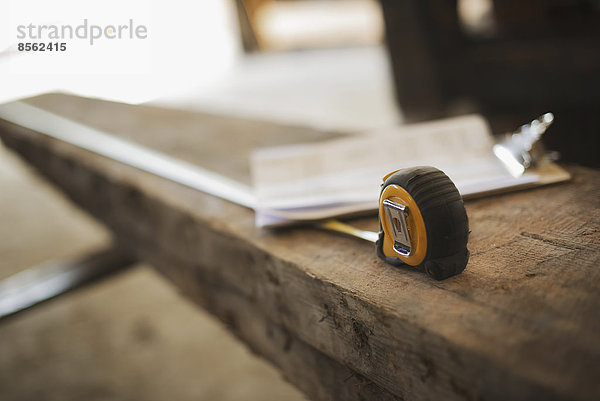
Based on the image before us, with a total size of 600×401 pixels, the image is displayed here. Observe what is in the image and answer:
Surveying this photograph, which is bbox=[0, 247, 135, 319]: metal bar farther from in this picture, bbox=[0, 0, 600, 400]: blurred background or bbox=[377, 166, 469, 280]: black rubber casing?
bbox=[377, 166, 469, 280]: black rubber casing

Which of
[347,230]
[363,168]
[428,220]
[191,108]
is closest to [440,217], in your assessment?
[428,220]

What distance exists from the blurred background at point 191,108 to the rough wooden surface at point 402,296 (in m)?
0.34

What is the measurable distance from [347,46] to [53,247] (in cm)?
386

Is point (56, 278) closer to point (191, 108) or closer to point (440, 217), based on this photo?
point (191, 108)

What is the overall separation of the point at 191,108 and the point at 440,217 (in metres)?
1.12

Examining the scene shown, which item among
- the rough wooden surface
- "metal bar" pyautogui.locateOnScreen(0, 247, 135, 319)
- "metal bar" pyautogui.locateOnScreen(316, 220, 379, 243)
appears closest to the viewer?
the rough wooden surface

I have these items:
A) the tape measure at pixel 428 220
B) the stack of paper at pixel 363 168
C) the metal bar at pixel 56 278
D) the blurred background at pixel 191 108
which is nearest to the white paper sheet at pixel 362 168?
the stack of paper at pixel 363 168

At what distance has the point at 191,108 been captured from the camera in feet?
4.77

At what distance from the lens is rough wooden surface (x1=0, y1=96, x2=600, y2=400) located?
1.21 ft

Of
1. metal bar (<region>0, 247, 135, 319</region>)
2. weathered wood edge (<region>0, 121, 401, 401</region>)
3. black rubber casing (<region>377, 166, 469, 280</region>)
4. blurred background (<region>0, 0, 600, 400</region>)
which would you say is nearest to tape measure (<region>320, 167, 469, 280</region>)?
black rubber casing (<region>377, 166, 469, 280</region>)

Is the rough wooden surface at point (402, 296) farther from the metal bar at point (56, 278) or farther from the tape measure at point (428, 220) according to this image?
the metal bar at point (56, 278)

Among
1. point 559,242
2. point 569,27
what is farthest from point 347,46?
point 559,242

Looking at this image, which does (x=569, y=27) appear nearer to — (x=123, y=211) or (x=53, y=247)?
(x=123, y=211)

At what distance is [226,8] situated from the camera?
6.04m
